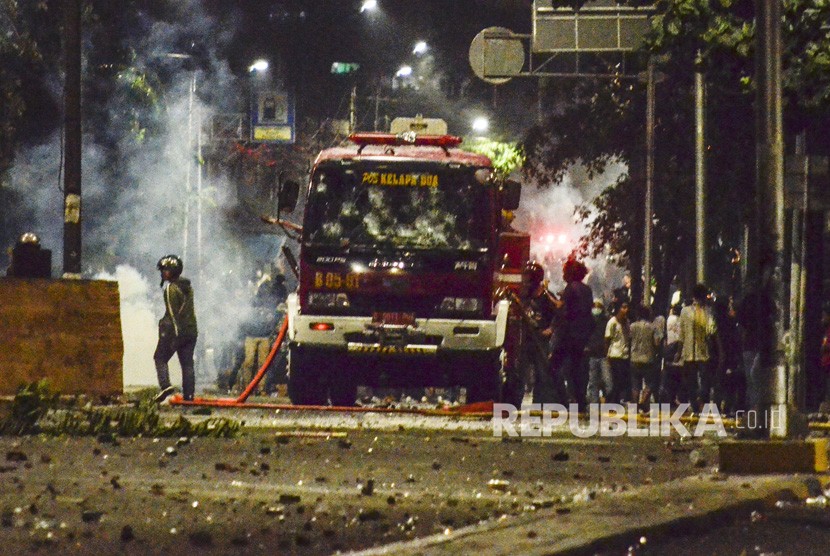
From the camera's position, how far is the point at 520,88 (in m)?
67.8

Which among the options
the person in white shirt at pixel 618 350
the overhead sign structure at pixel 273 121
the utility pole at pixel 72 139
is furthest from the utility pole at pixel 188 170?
the utility pole at pixel 72 139

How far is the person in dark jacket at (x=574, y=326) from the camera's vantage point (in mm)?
17562

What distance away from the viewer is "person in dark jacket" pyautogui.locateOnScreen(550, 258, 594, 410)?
1756cm

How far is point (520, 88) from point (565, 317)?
50.9 m

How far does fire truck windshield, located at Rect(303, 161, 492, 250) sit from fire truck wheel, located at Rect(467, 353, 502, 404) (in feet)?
3.97

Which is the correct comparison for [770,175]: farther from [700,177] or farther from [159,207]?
[159,207]

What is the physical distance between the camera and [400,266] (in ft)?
57.2

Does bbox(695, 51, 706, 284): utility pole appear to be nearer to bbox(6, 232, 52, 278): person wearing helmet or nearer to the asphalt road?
bbox(6, 232, 52, 278): person wearing helmet

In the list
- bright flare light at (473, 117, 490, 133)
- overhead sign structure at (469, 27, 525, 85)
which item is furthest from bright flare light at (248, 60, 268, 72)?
overhead sign structure at (469, 27, 525, 85)

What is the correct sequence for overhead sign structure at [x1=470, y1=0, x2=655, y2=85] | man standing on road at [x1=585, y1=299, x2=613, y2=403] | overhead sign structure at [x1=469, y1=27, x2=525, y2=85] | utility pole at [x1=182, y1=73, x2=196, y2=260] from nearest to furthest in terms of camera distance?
man standing on road at [x1=585, y1=299, x2=613, y2=403] < overhead sign structure at [x1=470, y1=0, x2=655, y2=85] < overhead sign structure at [x1=469, y1=27, x2=525, y2=85] < utility pole at [x1=182, y1=73, x2=196, y2=260]

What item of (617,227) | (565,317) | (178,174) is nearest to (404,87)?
(178,174)

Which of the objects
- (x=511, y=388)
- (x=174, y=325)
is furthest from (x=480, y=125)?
(x=174, y=325)

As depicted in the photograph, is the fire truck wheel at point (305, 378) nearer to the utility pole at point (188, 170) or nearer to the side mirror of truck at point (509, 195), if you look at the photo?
the side mirror of truck at point (509, 195)

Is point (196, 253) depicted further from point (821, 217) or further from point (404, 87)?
point (821, 217)
